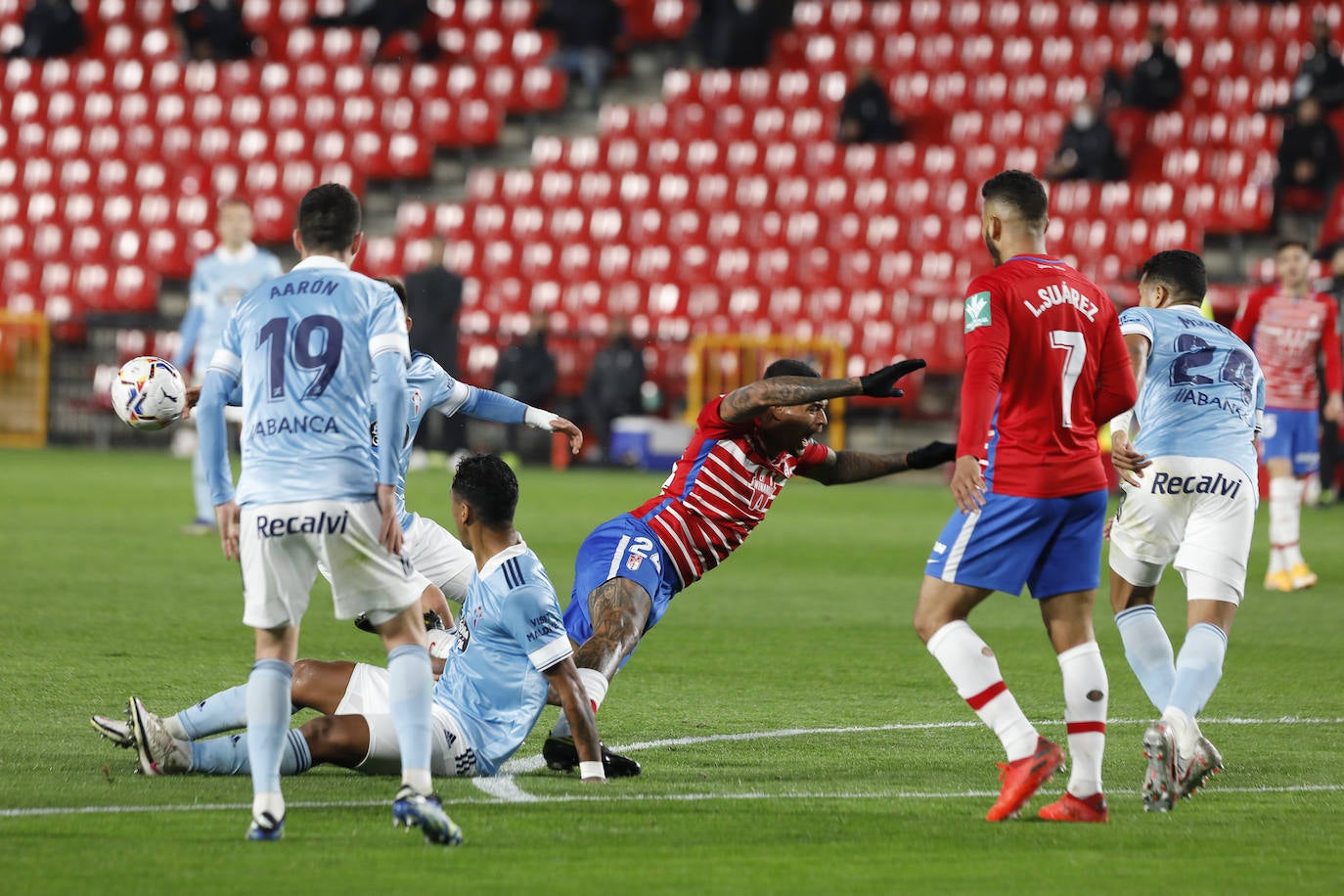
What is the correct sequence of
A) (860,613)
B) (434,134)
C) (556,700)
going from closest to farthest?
1. (556,700)
2. (860,613)
3. (434,134)

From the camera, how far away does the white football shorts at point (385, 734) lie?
5.70 meters

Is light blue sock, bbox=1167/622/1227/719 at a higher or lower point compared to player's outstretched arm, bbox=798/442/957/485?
lower

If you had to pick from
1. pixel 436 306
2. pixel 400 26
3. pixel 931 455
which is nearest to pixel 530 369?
pixel 436 306

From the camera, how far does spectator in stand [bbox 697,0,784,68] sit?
2397cm

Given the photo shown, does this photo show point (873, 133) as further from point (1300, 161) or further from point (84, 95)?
point (84, 95)

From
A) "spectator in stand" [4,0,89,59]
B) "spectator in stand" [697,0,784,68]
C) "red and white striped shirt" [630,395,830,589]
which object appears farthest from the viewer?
"spectator in stand" [4,0,89,59]

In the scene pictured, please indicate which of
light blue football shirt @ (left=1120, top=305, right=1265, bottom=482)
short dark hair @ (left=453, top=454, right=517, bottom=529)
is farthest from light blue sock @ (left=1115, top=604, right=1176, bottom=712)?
short dark hair @ (left=453, top=454, right=517, bottom=529)

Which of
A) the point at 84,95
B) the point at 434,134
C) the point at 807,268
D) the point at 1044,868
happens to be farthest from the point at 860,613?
the point at 84,95

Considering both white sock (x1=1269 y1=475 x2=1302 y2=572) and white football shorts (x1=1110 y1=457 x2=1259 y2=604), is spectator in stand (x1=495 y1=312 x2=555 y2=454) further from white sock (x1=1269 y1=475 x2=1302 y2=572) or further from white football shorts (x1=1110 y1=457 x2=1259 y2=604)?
white football shorts (x1=1110 y1=457 x2=1259 y2=604)

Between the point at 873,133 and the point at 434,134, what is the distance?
6.22 meters

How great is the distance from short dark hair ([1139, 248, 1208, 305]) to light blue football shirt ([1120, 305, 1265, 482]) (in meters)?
0.05

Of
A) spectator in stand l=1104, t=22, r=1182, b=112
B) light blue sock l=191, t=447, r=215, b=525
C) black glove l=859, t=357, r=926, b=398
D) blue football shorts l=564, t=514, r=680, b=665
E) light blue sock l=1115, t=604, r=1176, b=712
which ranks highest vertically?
spectator in stand l=1104, t=22, r=1182, b=112

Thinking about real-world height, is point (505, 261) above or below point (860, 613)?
above

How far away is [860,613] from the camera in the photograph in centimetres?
1043
